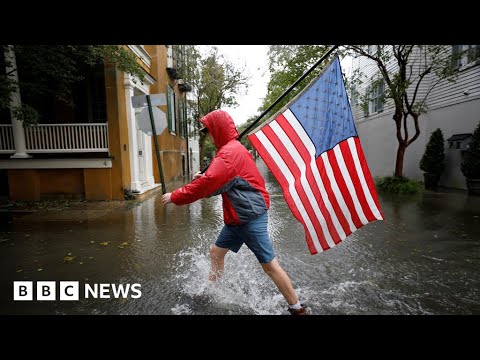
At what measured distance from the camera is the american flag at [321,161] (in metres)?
2.66

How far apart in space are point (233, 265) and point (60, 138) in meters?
7.93

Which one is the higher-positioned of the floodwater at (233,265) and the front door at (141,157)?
the front door at (141,157)

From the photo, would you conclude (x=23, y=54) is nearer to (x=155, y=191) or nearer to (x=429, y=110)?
(x=155, y=191)

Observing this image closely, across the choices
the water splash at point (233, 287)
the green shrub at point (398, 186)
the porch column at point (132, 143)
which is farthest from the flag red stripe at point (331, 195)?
the green shrub at point (398, 186)

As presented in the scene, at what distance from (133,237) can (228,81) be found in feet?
60.9

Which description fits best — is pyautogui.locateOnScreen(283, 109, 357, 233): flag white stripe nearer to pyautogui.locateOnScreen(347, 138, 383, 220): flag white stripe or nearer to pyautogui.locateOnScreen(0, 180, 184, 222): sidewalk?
pyautogui.locateOnScreen(347, 138, 383, 220): flag white stripe

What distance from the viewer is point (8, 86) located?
278 inches

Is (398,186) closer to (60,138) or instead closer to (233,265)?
(233,265)

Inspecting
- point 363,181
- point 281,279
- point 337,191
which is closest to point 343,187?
point 337,191

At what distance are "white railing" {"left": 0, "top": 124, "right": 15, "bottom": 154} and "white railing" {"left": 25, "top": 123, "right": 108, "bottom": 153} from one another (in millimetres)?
603

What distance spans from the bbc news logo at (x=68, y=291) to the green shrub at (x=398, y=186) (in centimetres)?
1042

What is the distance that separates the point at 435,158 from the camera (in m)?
12.1

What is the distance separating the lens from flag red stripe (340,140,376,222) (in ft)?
9.18

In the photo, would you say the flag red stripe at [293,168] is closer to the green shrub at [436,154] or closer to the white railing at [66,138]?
the white railing at [66,138]
